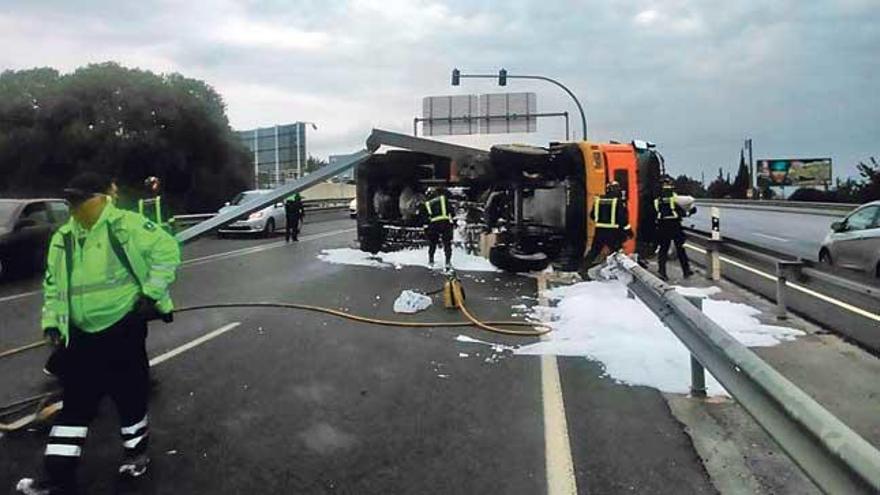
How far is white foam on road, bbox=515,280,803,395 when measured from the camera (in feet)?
20.1

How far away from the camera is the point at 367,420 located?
511 centimetres

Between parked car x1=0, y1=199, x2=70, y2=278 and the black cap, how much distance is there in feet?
32.6

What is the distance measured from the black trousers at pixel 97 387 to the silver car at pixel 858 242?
33.9ft

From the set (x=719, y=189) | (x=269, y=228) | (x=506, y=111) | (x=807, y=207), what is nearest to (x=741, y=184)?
(x=719, y=189)

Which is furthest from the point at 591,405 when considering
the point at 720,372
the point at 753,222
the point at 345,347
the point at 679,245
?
the point at 753,222

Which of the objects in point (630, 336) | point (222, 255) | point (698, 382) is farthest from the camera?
point (222, 255)

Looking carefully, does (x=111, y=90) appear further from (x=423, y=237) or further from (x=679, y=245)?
(x=679, y=245)

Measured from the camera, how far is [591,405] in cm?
541

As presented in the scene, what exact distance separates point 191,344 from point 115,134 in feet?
91.3

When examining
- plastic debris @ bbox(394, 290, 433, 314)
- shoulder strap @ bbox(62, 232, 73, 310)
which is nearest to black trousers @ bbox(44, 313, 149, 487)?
shoulder strap @ bbox(62, 232, 73, 310)

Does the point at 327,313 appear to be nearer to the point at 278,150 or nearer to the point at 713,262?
the point at 713,262

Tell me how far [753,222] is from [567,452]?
1223 inches

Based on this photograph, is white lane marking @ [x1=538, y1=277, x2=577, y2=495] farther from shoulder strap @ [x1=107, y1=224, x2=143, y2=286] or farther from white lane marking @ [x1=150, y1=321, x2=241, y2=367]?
white lane marking @ [x1=150, y1=321, x2=241, y2=367]

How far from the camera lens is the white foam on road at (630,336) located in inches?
241
